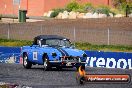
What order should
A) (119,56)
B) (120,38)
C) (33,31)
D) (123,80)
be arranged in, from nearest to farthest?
(123,80) → (119,56) → (120,38) → (33,31)

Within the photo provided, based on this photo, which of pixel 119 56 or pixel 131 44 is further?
pixel 131 44

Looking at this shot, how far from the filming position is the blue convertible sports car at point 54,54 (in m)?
28.7

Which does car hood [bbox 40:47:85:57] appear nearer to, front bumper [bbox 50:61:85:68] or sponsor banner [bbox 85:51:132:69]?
front bumper [bbox 50:61:85:68]

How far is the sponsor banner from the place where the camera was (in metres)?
33.2

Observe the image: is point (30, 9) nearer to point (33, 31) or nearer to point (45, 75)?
point (33, 31)

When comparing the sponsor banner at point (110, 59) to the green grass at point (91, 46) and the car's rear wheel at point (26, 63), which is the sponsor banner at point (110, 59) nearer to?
the car's rear wheel at point (26, 63)

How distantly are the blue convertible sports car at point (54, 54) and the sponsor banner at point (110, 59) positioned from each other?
3.62 meters

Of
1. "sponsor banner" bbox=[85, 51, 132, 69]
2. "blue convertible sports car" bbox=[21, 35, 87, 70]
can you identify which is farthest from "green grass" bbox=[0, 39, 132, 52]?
"blue convertible sports car" bbox=[21, 35, 87, 70]

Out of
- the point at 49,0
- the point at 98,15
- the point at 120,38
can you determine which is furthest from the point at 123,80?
the point at 49,0

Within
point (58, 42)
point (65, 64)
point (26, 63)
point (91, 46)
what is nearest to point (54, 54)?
point (65, 64)

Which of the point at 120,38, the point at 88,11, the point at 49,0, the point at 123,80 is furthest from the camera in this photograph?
the point at 49,0

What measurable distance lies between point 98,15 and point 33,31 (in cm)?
1802

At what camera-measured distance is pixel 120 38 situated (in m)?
46.9

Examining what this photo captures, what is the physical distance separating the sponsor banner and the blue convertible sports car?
3.62 metres
